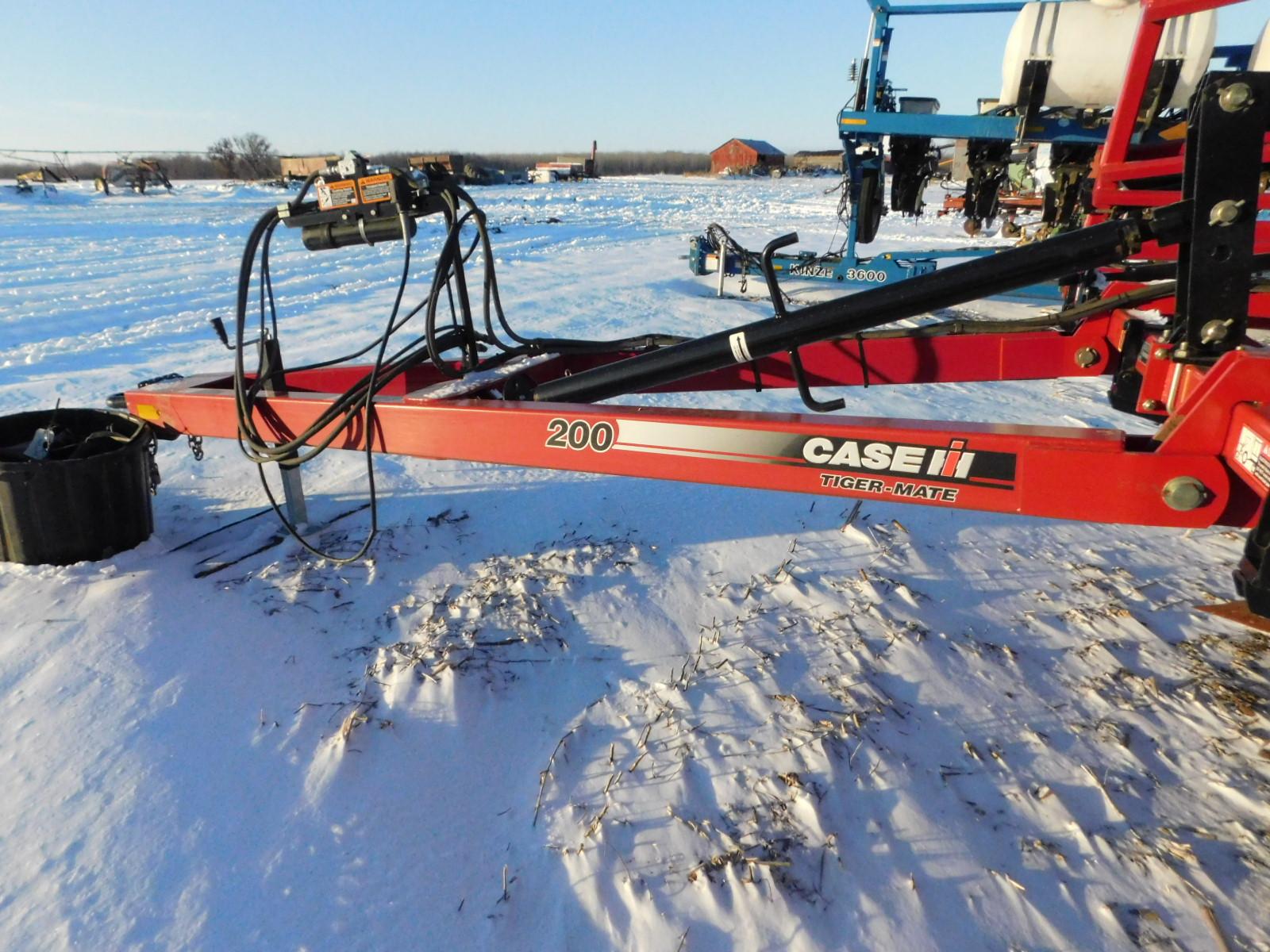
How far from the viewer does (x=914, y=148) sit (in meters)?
9.07

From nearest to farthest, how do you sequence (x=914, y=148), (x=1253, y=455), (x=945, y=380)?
1. (x=1253, y=455)
2. (x=945, y=380)
3. (x=914, y=148)

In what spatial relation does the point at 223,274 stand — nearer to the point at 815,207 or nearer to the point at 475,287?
the point at 475,287

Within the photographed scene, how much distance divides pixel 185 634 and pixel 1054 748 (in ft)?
9.32

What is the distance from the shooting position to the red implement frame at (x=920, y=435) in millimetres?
1766

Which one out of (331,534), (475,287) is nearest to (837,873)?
(331,534)

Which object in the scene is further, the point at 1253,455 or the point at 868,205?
the point at 868,205

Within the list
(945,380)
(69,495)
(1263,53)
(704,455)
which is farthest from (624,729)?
(1263,53)

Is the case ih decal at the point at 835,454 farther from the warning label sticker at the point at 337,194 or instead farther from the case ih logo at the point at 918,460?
the warning label sticker at the point at 337,194

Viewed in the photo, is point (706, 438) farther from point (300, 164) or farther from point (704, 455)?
point (300, 164)

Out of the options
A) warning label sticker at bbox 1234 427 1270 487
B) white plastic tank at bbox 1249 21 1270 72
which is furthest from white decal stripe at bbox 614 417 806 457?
white plastic tank at bbox 1249 21 1270 72

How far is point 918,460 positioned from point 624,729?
115 centimetres

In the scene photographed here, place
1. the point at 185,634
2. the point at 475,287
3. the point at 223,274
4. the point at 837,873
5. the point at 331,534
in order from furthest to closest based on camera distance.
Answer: the point at 223,274
the point at 475,287
the point at 331,534
the point at 185,634
the point at 837,873

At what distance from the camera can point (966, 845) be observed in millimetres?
1862

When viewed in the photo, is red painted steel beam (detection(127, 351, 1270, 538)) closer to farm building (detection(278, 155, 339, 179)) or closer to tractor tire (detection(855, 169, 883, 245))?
tractor tire (detection(855, 169, 883, 245))
